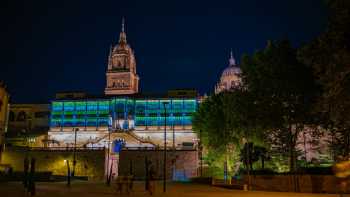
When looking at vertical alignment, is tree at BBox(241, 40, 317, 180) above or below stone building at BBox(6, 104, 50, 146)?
below

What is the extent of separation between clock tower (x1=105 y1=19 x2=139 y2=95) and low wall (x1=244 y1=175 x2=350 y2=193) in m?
99.6

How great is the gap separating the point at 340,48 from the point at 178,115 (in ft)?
297

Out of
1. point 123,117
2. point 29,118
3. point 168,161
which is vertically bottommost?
point 168,161

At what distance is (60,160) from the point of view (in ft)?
289

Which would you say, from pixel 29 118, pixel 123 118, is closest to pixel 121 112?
pixel 123 118

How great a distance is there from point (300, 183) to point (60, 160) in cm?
6087

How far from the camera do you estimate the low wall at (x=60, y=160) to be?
85812mm

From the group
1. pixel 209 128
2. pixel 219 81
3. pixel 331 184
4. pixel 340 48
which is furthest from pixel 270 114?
pixel 219 81

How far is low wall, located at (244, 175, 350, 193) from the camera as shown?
38.1 m

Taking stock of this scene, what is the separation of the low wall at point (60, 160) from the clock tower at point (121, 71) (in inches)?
2032

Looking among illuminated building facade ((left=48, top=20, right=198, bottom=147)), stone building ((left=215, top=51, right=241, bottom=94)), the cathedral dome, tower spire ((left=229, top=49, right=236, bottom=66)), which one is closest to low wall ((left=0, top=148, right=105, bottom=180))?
illuminated building facade ((left=48, top=20, right=198, bottom=147))

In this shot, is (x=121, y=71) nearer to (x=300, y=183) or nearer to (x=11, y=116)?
(x=11, y=116)

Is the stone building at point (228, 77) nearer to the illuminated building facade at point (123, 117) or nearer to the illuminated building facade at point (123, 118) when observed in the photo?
the illuminated building facade at point (123, 117)

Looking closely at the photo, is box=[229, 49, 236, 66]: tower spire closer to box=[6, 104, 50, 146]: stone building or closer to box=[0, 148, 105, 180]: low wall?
box=[6, 104, 50, 146]: stone building
